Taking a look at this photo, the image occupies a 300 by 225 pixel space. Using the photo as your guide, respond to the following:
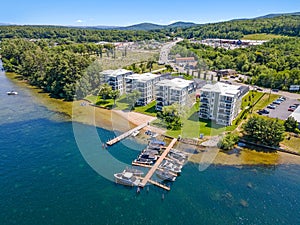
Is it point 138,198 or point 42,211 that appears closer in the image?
point 42,211

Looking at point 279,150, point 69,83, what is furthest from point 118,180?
point 69,83

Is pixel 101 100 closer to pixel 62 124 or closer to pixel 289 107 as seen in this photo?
pixel 62 124

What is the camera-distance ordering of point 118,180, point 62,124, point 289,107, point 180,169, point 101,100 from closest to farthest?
1. point 118,180
2. point 180,169
3. point 62,124
4. point 289,107
5. point 101,100

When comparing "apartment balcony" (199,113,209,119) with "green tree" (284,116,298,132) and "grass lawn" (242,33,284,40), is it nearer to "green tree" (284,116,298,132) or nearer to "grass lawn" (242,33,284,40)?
"green tree" (284,116,298,132)

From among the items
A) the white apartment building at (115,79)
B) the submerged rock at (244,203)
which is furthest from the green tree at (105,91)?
the submerged rock at (244,203)

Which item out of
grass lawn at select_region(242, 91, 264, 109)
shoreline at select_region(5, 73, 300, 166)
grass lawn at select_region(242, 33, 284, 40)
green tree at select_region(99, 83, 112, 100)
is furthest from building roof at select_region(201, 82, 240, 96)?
grass lawn at select_region(242, 33, 284, 40)

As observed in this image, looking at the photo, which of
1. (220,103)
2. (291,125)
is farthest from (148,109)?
(291,125)

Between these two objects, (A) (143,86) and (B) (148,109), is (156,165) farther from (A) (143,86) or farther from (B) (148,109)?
(A) (143,86)
